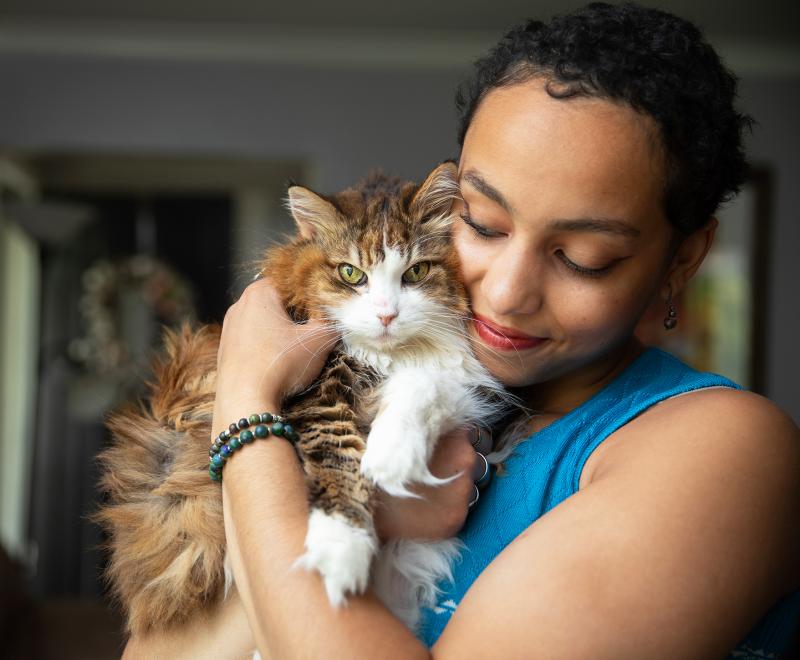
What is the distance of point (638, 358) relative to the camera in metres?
1.35

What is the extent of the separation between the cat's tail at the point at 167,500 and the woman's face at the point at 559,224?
0.52m

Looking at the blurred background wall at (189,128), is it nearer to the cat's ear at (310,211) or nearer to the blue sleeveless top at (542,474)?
the cat's ear at (310,211)

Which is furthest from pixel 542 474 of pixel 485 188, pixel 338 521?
pixel 485 188

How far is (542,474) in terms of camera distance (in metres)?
1.20

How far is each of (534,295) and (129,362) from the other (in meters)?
4.99

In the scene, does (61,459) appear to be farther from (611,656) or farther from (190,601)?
(611,656)

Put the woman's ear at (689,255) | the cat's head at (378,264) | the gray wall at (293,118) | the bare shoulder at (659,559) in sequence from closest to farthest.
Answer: the bare shoulder at (659,559)
the woman's ear at (689,255)
the cat's head at (378,264)
the gray wall at (293,118)

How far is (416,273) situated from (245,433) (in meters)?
0.54

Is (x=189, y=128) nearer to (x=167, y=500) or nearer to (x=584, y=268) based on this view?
(x=167, y=500)

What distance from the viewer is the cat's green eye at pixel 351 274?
1541 mm

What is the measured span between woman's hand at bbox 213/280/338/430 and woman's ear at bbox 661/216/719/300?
22.5 inches

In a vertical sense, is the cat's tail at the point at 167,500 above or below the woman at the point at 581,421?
below

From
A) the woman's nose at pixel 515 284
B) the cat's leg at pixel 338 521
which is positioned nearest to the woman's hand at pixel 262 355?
the cat's leg at pixel 338 521

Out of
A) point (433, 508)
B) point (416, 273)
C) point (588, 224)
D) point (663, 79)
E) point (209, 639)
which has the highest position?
point (663, 79)
